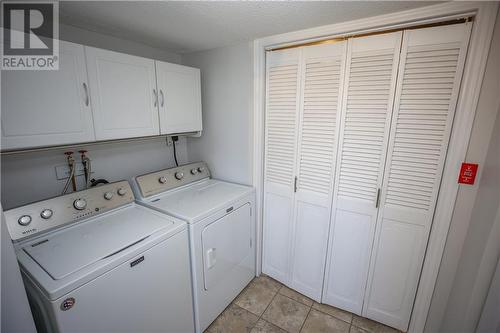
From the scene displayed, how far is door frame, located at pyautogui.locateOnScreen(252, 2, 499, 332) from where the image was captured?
1258 mm

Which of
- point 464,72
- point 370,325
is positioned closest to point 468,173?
point 464,72

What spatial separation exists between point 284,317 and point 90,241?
163 centimetres

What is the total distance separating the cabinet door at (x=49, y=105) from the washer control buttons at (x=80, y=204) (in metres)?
Answer: 0.40

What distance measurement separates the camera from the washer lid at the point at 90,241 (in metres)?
1.13

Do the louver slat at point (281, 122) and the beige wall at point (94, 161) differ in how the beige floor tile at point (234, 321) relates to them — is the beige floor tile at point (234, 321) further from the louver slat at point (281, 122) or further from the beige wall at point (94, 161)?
the beige wall at point (94, 161)

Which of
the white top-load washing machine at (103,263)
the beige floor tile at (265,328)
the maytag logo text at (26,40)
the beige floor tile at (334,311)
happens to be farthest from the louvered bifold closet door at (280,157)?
the maytag logo text at (26,40)

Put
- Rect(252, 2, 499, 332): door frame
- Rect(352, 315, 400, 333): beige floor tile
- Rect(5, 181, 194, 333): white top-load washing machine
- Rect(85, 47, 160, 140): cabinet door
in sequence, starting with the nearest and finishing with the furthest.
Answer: Rect(5, 181, 194, 333): white top-load washing machine, Rect(252, 2, 499, 332): door frame, Rect(85, 47, 160, 140): cabinet door, Rect(352, 315, 400, 333): beige floor tile

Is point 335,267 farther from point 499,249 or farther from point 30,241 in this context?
point 30,241

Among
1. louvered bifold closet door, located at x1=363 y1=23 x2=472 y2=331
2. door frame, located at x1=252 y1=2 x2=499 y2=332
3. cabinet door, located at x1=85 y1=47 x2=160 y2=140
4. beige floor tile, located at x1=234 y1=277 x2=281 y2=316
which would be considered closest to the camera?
door frame, located at x1=252 y1=2 x2=499 y2=332

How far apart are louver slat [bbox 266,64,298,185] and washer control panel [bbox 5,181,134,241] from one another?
125 centimetres

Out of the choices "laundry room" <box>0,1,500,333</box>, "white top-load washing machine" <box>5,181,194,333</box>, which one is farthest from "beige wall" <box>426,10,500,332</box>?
"white top-load washing machine" <box>5,181,194,333</box>

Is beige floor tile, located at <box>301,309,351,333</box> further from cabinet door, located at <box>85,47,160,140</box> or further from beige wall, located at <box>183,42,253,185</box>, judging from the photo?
cabinet door, located at <box>85,47,160,140</box>

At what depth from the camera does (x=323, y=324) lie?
189cm

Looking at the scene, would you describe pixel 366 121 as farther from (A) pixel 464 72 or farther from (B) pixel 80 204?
(B) pixel 80 204
